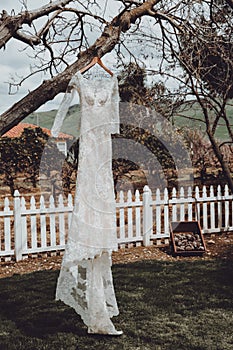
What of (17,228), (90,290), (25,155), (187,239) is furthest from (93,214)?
(25,155)

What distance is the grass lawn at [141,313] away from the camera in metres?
3.29

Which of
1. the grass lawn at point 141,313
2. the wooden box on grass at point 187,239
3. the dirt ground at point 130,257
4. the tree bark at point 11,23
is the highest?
the tree bark at point 11,23

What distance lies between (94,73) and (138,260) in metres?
2.71

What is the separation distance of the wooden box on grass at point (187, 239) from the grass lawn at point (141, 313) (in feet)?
2.60

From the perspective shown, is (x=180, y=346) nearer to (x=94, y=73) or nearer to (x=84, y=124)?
(x=84, y=124)

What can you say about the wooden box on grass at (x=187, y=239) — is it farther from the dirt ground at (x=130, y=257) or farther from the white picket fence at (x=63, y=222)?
the white picket fence at (x=63, y=222)

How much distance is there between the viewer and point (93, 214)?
306 centimetres

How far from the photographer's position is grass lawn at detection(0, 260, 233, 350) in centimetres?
329

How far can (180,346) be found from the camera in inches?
126

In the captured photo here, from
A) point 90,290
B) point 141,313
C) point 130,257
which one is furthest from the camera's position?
point 130,257

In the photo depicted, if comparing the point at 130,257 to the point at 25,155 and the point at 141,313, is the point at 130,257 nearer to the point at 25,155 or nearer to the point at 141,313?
the point at 141,313

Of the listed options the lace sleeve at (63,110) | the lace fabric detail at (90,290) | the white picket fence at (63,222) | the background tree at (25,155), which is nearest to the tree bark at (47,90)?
the lace sleeve at (63,110)

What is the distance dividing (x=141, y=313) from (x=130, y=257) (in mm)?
2551

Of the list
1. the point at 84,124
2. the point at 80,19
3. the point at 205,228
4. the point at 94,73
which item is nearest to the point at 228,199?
the point at 205,228
